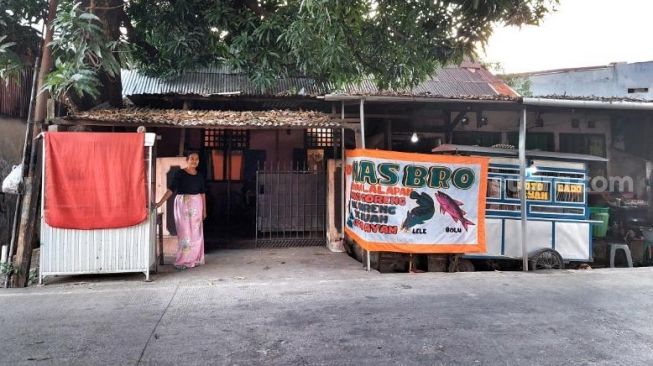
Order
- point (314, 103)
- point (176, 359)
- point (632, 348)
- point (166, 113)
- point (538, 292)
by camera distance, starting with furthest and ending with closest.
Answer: point (314, 103), point (166, 113), point (538, 292), point (632, 348), point (176, 359)

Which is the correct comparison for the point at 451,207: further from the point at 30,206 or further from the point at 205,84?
the point at 205,84

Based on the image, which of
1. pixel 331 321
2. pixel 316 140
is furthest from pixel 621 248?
pixel 316 140

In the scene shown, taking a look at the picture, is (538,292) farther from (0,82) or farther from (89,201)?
(0,82)

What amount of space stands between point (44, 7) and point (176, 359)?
22.2 feet

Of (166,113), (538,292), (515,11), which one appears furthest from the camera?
(166,113)

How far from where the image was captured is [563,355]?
3.72 meters

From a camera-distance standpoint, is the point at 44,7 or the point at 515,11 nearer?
the point at 515,11

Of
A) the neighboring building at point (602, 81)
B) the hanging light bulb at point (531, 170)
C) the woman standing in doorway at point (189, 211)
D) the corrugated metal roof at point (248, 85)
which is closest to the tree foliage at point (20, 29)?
the corrugated metal roof at point (248, 85)

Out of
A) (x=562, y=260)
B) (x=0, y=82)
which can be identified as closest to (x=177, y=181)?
(x=0, y=82)

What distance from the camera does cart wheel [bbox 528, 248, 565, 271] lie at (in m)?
7.05

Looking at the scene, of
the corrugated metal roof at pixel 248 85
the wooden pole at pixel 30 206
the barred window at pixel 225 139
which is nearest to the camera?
the wooden pole at pixel 30 206

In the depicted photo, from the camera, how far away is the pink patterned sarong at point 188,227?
6672 mm

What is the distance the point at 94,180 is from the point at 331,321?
12.5ft

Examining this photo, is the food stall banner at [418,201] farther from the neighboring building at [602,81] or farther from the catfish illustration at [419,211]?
the neighboring building at [602,81]
